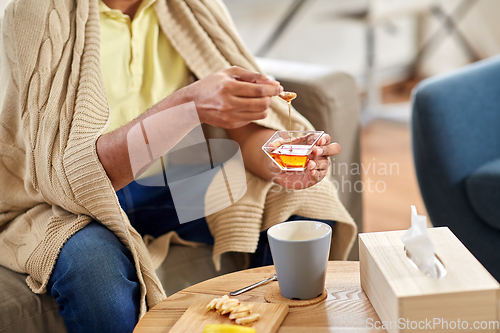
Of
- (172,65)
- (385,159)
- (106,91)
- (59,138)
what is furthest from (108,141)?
(385,159)

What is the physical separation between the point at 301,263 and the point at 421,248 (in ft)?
0.50

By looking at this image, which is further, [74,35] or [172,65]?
[172,65]

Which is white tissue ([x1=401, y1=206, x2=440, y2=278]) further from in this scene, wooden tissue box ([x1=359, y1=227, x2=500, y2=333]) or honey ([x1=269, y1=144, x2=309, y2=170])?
honey ([x1=269, y1=144, x2=309, y2=170])

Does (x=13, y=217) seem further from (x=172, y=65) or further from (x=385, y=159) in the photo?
(x=385, y=159)

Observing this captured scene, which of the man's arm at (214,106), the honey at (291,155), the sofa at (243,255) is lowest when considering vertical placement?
the sofa at (243,255)

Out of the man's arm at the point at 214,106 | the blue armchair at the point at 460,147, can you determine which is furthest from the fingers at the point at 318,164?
the blue armchair at the point at 460,147

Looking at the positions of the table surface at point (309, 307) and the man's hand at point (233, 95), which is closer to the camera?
the table surface at point (309, 307)

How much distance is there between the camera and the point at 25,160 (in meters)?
0.96

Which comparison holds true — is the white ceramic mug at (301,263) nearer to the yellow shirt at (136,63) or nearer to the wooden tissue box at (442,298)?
the wooden tissue box at (442,298)

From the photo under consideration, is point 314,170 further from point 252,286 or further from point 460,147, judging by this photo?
point 460,147

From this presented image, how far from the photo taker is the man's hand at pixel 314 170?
2.65 feet

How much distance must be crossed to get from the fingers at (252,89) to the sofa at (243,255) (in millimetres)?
438

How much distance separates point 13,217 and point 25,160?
5.1 inches

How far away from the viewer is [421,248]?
56cm
